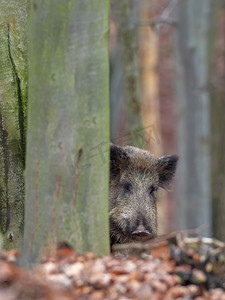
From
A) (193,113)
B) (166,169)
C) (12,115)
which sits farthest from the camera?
(193,113)

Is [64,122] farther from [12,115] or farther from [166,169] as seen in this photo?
[166,169]

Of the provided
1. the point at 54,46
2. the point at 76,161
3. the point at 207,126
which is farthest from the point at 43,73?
the point at 207,126

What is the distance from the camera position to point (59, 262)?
4.26 metres

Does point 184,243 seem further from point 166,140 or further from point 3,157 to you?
point 166,140

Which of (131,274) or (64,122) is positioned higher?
(64,122)

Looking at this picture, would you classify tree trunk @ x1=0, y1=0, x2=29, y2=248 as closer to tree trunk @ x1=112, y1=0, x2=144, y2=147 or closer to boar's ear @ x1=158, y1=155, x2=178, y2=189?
boar's ear @ x1=158, y1=155, x2=178, y2=189

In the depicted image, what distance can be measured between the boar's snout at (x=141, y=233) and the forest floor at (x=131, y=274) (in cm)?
193

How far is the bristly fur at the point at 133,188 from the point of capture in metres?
6.86

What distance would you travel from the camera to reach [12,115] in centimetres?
612

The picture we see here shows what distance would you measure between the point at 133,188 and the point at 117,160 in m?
0.39

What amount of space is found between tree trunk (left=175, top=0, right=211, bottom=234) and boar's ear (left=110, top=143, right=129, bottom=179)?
8461mm

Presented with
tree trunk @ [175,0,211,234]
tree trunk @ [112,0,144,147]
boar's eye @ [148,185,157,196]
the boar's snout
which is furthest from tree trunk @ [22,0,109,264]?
tree trunk @ [175,0,211,234]

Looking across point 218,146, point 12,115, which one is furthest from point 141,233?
point 218,146

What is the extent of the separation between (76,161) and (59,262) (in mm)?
726
